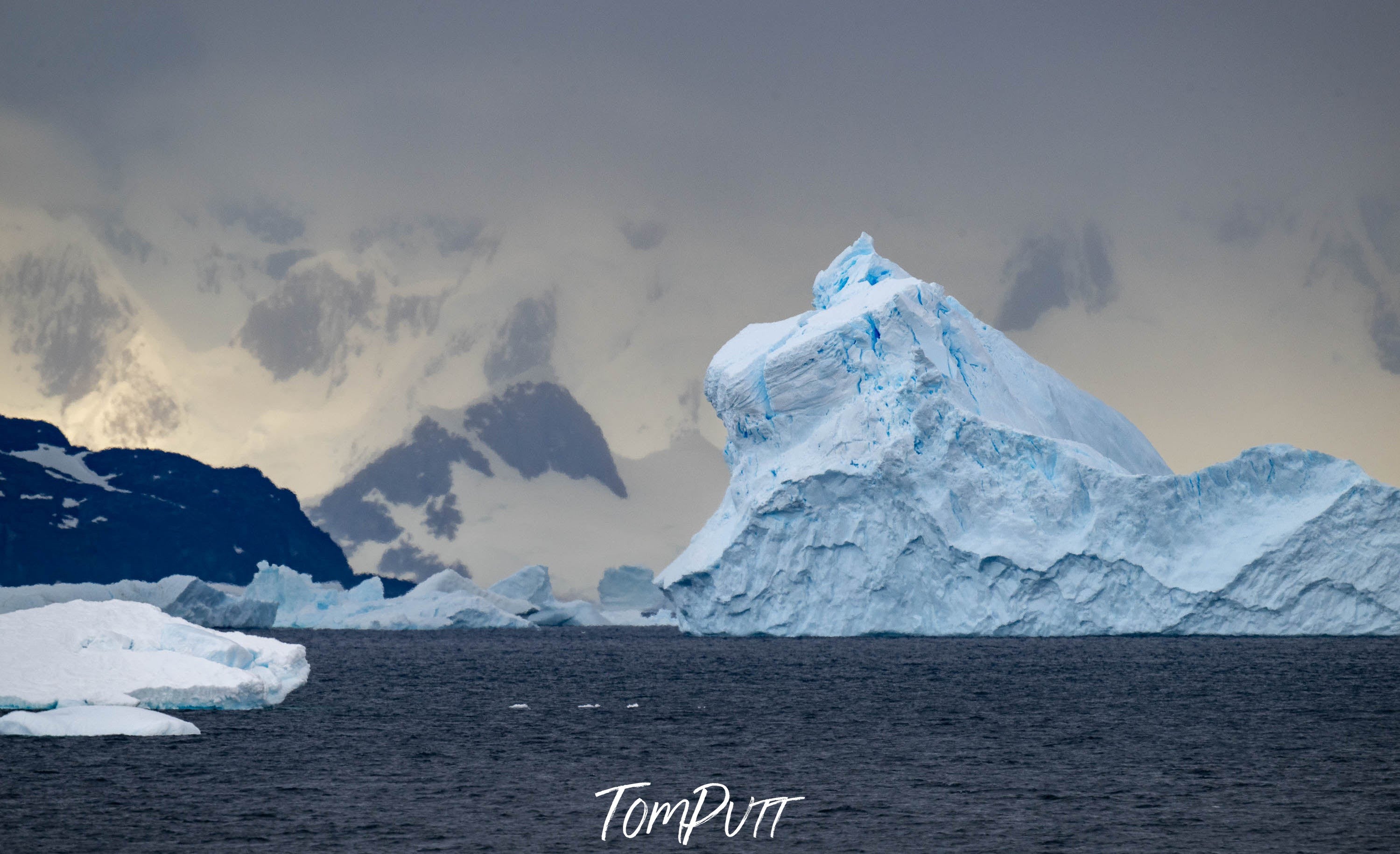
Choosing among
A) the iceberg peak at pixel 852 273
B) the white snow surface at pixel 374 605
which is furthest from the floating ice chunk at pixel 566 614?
the iceberg peak at pixel 852 273

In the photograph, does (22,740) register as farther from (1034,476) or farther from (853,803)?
(1034,476)

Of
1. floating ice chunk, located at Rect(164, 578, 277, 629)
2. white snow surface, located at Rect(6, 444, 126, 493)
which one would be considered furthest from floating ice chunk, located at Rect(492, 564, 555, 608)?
white snow surface, located at Rect(6, 444, 126, 493)

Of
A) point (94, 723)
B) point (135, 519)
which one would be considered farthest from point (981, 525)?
point (135, 519)

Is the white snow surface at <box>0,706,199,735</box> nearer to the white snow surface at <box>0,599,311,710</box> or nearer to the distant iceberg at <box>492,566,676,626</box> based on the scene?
the white snow surface at <box>0,599,311,710</box>

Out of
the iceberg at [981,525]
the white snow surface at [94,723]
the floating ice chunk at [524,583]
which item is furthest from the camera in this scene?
the floating ice chunk at [524,583]

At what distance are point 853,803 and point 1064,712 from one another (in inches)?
392

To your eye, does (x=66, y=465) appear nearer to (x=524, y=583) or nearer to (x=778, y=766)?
(x=524, y=583)

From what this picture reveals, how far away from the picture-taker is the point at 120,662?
65.8 feet

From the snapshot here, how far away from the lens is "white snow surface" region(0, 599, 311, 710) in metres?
19.2

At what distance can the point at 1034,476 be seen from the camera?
3906 cm

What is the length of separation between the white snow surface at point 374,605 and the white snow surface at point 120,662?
128ft

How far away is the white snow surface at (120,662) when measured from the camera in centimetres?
1917

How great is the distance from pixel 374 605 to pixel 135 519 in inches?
2085

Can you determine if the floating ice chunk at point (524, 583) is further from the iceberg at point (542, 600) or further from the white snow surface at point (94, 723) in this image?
the white snow surface at point (94, 723)
